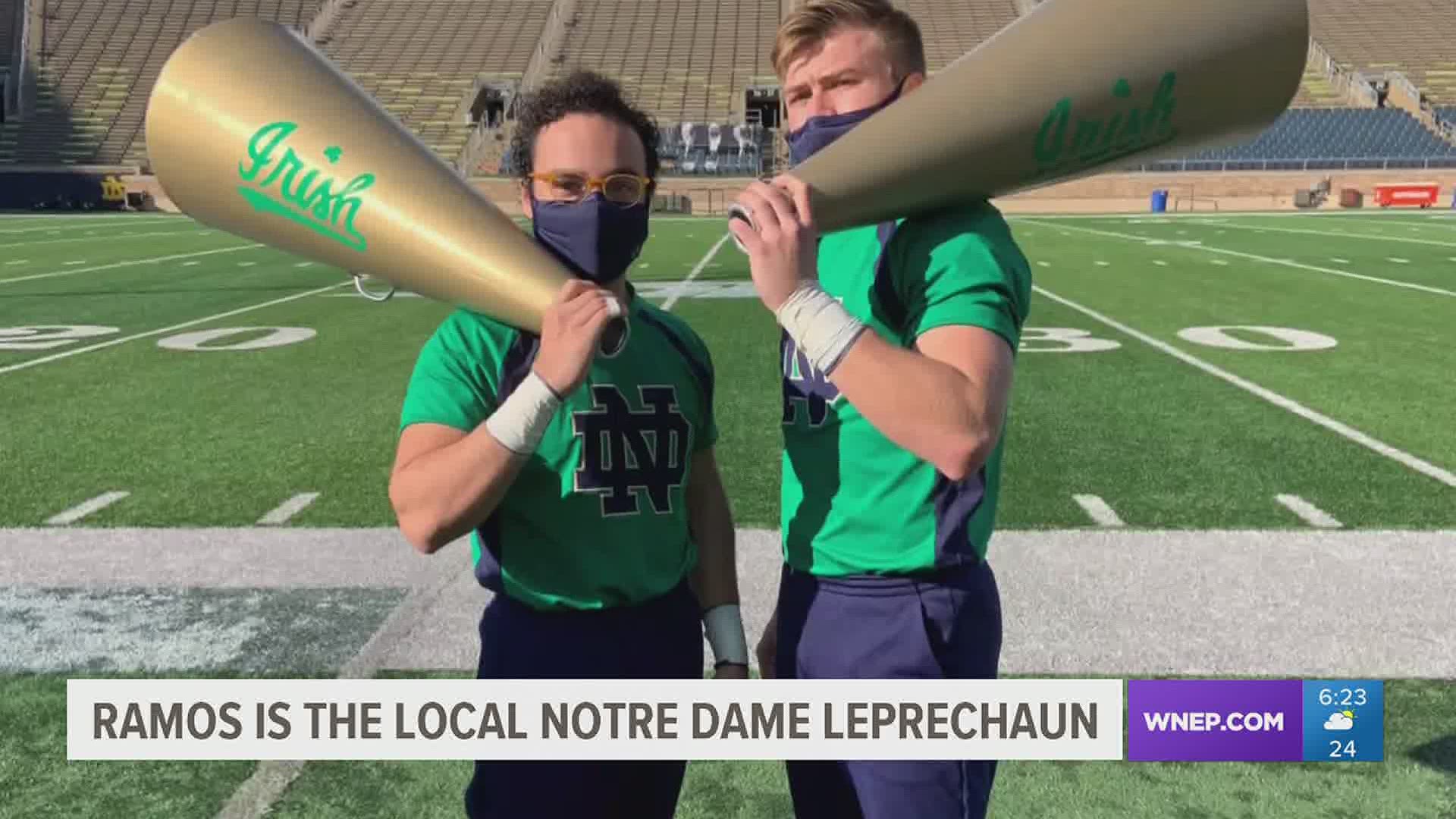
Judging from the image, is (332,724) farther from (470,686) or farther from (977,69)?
(977,69)

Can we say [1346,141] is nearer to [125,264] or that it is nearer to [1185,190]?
[1185,190]

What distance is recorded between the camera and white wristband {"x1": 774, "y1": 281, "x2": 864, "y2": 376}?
1378 millimetres

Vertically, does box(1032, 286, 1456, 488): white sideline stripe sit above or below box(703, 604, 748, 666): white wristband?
below

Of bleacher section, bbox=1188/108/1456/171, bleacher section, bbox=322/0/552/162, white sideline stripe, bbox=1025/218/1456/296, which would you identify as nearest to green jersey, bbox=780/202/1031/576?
white sideline stripe, bbox=1025/218/1456/296

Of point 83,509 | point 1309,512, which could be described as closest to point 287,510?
point 83,509

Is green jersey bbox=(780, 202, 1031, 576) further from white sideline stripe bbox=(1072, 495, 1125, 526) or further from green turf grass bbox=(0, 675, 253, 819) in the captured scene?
white sideline stripe bbox=(1072, 495, 1125, 526)

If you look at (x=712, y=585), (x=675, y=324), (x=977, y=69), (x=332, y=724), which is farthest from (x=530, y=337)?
(x=332, y=724)

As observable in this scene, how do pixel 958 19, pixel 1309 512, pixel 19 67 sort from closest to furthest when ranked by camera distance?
pixel 1309 512 → pixel 19 67 → pixel 958 19

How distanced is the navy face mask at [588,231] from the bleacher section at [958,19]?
4899 cm

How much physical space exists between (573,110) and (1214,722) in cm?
208

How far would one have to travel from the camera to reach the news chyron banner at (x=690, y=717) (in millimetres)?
1678

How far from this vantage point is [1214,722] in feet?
8.79

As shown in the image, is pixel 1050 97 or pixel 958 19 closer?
pixel 1050 97

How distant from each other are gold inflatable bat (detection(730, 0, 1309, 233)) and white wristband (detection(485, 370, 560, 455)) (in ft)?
1.05
